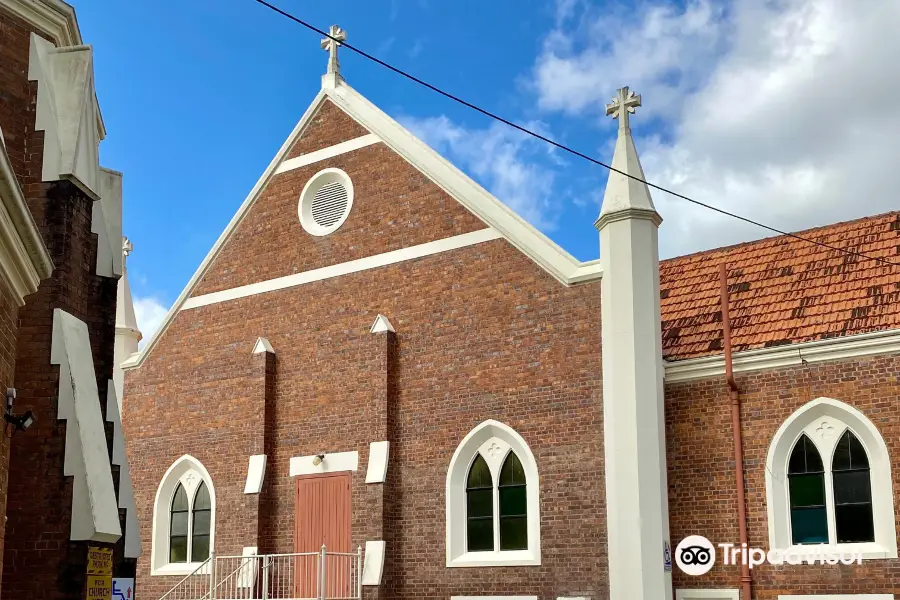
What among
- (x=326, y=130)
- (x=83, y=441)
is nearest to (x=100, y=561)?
(x=83, y=441)

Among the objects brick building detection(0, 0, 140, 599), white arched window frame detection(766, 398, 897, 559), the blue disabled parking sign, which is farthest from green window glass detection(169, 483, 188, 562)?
white arched window frame detection(766, 398, 897, 559)

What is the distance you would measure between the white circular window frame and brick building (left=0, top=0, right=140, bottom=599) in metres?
6.70

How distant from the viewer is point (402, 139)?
19.8 metres

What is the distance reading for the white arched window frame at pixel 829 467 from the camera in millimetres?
14844

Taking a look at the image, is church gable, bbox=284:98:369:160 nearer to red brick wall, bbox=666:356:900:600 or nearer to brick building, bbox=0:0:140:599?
brick building, bbox=0:0:140:599

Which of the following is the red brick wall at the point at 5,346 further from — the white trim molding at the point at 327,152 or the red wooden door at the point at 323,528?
the white trim molding at the point at 327,152

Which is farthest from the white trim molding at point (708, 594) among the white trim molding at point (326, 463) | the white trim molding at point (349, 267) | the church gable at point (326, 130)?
the church gable at point (326, 130)

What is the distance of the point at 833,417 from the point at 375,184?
9124mm

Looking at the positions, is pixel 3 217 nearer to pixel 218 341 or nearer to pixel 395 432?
pixel 395 432

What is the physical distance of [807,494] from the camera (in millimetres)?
15508

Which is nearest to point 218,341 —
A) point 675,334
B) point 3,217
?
point 675,334

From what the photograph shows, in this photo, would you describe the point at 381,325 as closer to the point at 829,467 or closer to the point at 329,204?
the point at 329,204

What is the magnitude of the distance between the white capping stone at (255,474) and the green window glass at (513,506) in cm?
478

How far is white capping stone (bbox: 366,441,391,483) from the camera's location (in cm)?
1800
